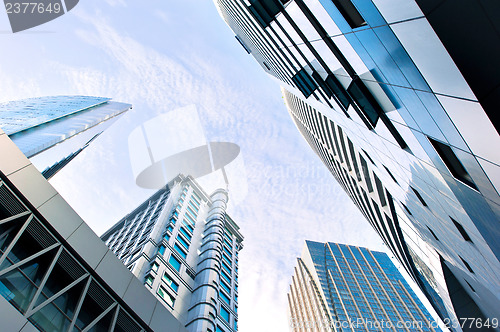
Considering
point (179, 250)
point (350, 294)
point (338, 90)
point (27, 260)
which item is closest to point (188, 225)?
point (179, 250)

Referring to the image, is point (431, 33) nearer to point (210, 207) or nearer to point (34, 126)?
point (210, 207)

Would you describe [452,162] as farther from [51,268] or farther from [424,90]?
[51,268]

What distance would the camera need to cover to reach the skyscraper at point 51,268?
9195 mm

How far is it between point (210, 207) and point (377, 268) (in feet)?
368

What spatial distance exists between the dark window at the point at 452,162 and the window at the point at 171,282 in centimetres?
2724

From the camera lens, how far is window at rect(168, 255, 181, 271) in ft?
101

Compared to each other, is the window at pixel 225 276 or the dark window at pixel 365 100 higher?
the dark window at pixel 365 100

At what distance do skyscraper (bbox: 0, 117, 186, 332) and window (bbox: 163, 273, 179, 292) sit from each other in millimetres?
16245

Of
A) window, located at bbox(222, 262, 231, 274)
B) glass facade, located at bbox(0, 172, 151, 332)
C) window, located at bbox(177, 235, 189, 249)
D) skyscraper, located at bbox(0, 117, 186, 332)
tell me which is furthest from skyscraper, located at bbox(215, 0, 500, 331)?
window, located at bbox(222, 262, 231, 274)

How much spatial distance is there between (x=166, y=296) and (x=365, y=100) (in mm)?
25268

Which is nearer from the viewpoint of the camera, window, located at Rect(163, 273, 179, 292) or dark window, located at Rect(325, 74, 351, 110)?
dark window, located at Rect(325, 74, 351, 110)

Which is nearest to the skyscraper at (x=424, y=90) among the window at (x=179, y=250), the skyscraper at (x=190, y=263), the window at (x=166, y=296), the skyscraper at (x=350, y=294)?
the skyscraper at (x=190, y=263)

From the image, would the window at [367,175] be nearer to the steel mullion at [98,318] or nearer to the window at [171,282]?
the steel mullion at [98,318]

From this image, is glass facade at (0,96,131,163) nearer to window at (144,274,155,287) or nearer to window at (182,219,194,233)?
window at (182,219,194,233)
